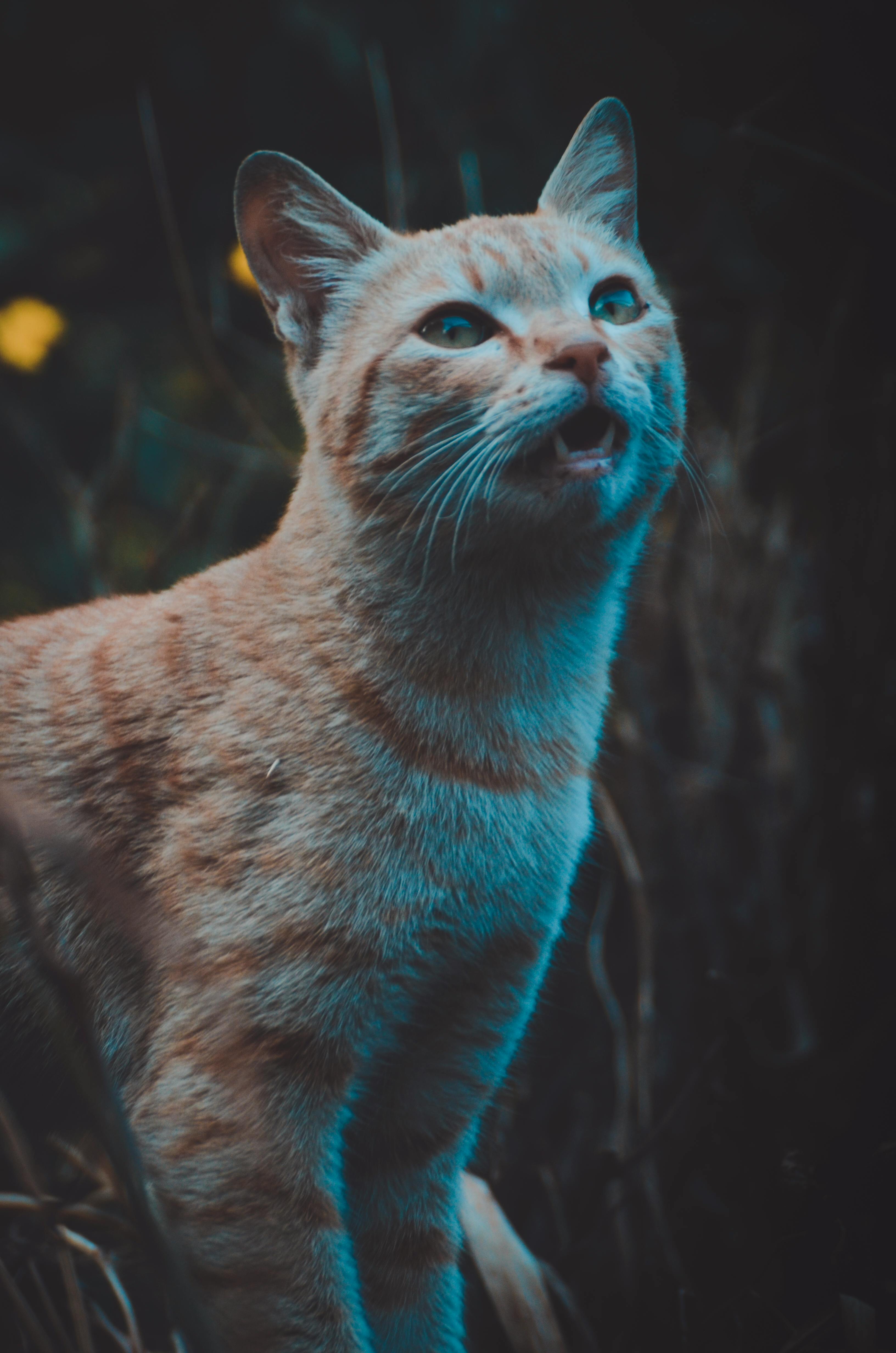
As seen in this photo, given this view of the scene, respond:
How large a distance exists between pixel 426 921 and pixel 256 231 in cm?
103

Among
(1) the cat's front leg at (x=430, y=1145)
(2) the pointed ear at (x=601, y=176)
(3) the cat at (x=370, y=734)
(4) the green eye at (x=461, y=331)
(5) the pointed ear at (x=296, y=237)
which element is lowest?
(1) the cat's front leg at (x=430, y=1145)

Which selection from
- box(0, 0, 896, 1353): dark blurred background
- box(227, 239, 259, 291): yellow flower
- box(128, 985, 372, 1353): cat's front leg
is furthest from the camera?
box(227, 239, 259, 291): yellow flower

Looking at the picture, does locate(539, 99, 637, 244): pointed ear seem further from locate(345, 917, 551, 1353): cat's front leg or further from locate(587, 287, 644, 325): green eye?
locate(345, 917, 551, 1353): cat's front leg

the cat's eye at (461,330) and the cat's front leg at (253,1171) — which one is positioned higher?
the cat's eye at (461,330)

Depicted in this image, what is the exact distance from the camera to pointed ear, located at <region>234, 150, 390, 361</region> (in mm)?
1406

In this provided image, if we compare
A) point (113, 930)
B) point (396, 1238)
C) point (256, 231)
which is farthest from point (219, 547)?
point (396, 1238)

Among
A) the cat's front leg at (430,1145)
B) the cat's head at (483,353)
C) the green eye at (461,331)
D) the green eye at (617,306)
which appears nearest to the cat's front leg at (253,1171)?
the cat's front leg at (430,1145)

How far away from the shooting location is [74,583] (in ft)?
10.2

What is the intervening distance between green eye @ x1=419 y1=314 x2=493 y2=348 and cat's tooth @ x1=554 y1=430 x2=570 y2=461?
0.80 feet

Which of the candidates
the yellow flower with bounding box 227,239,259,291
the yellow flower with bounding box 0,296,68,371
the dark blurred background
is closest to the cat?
the dark blurred background

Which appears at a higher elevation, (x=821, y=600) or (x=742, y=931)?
(x=821, y=600)

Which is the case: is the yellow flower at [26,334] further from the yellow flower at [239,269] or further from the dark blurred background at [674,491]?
the yellow flower at [239,269]

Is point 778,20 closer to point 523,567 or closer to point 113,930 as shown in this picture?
point 523,567

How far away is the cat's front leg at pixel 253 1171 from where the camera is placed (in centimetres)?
120
